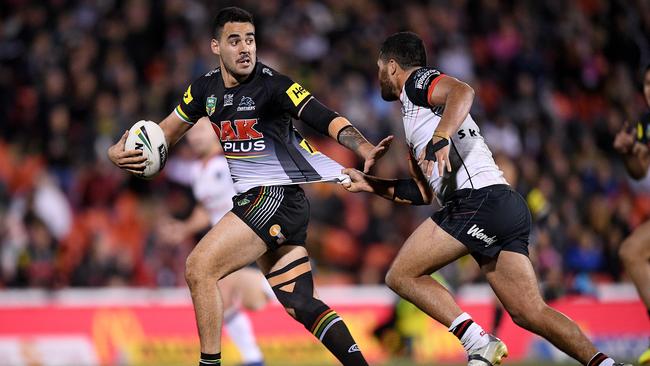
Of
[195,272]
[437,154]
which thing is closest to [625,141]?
[437,154]

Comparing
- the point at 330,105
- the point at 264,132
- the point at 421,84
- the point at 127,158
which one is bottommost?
the point at 330,105

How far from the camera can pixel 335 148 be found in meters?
15.5

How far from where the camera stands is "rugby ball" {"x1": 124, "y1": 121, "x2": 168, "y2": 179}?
7.31 meters

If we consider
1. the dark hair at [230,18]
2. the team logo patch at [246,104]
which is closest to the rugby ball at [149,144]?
the team logo patch at [246,104]

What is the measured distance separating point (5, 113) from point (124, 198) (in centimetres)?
249

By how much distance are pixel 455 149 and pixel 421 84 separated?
0.55 m

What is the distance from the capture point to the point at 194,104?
746cm

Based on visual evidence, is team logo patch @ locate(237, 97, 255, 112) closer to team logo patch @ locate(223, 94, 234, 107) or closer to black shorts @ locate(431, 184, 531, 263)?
team logo patch @ locate(223, 94, 234, 107)

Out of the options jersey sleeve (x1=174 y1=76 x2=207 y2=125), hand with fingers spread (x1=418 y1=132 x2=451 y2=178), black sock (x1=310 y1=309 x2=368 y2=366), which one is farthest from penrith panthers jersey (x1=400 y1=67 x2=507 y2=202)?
jersey sleeve (x1=174 y1=76 x2=207 y2=125)

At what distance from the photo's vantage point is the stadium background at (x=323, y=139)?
1302cm

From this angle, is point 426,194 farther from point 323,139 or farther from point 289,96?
point 323,139

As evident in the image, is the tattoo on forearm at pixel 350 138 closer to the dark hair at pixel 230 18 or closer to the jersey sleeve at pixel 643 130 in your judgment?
the dark hair at pixel 230 18

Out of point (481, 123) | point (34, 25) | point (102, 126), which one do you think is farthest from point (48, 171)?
point (481, 123)

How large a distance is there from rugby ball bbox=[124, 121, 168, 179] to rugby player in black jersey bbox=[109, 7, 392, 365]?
0.23ft
